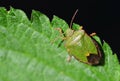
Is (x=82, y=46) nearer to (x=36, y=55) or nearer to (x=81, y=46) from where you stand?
(x=81, y=46)

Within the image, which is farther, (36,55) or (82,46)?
(82,46)

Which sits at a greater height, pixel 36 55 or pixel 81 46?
pixel 81 46

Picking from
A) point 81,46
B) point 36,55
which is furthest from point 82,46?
point 36,55

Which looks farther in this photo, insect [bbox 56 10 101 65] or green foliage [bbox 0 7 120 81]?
insect [bbox 56 10 101 65]

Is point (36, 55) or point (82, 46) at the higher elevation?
point (82, 46)

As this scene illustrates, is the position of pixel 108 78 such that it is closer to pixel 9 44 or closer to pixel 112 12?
pixel 9 44

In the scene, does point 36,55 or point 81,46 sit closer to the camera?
point 36,55
